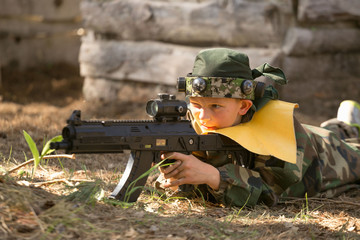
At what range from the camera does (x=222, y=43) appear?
20.6ft

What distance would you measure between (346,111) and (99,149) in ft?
9.47

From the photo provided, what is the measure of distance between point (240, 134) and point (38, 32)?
782 cm

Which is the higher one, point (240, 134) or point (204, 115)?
point (204, 115)

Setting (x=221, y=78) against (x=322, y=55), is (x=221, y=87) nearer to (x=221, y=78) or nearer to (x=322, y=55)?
(x=221, y=78)

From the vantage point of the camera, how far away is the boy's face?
10.3 feet

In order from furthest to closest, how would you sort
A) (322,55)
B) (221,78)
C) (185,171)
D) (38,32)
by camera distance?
(38,32) → (322,55) → (221,78) → (185,171)

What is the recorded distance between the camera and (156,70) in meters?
6.56

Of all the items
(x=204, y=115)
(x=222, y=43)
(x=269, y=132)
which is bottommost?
(x=269, y=132)

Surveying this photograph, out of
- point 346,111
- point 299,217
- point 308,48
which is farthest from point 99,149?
point 308,48

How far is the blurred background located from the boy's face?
2943 millimetres

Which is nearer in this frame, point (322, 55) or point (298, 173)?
point (298, 173)

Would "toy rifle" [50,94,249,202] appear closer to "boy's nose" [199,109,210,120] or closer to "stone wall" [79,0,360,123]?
"boy's nose" [199,109,210,120]

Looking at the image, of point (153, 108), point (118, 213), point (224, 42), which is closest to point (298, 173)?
point (153, 108)

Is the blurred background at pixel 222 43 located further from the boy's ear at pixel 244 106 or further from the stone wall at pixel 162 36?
the boy's ear at pixel 244 106
